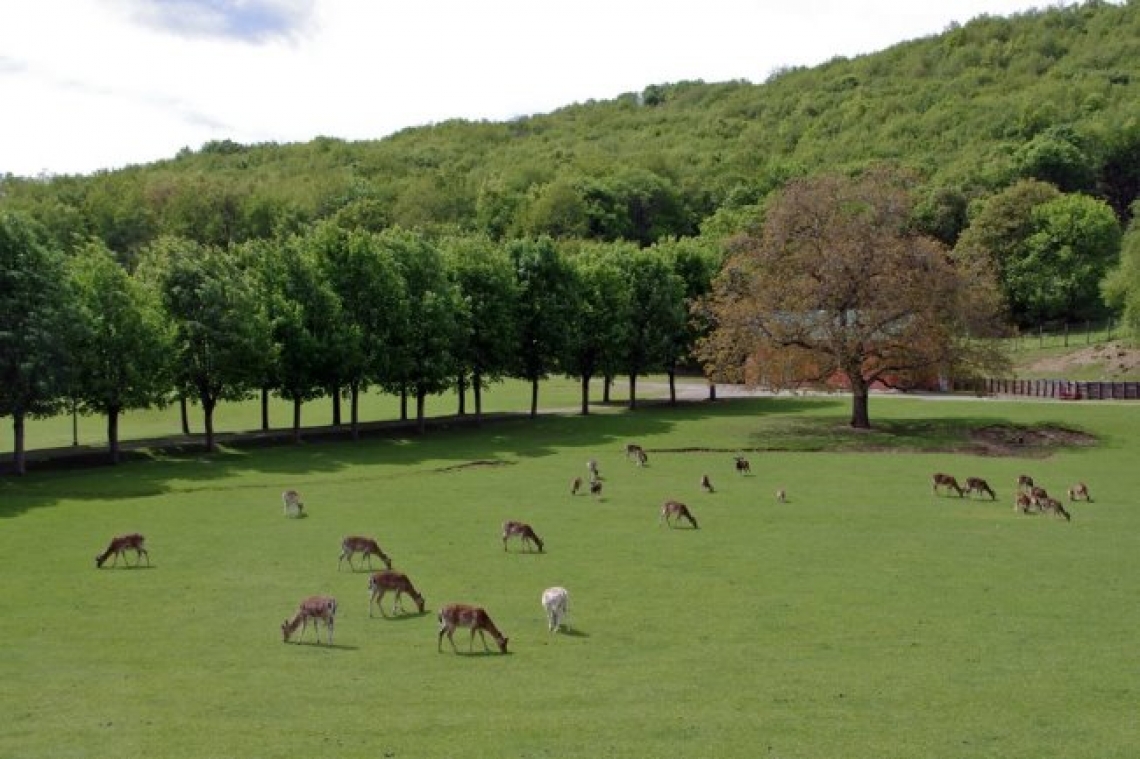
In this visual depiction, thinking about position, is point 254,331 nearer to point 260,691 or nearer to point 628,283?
point 628,283

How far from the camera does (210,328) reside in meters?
63.2

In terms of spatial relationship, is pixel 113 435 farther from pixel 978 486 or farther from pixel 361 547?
pixel 978 486

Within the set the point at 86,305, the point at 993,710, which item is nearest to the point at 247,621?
the point at 993,710

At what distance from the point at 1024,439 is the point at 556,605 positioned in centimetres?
4935

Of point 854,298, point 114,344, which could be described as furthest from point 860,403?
point 114,344

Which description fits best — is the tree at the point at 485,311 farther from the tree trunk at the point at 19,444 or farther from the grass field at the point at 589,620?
the tree trunk at the point at 19,444

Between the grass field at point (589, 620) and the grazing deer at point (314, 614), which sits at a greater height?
the grazing deer at point (314, 614)

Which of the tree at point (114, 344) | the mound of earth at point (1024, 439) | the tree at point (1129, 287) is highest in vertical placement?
the tree at point (1129, 287)

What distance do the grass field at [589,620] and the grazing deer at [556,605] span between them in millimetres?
551

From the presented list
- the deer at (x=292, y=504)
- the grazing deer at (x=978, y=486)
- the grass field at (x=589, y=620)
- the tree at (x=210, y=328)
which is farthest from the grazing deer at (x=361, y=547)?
the tree at (x=210, y=328)

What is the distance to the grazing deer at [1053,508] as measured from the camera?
42.3 meters

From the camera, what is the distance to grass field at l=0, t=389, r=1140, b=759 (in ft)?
62.4

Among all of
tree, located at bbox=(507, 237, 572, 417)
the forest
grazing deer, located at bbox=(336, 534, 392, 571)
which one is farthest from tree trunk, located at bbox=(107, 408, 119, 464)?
grazing deer, located at bbox=(336, 534, 392, 571)

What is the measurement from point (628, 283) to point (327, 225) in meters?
25.7
